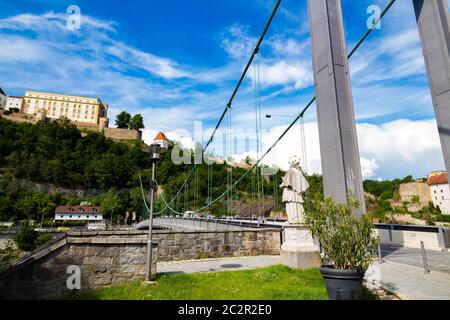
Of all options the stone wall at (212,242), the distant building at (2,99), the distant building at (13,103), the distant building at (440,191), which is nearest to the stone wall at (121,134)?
the distant building at (13,103)

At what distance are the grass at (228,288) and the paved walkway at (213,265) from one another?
33.8 inches

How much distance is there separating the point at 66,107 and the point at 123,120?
2004cm

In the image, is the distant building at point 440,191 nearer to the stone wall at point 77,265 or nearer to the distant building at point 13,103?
the stone wall at point 77,265

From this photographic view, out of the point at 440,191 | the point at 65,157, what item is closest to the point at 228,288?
the point at 440,191

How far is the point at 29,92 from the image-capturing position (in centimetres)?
9250

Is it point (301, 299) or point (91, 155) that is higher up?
point (91, 155)

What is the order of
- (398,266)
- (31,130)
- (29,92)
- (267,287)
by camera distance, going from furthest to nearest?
(29,92) → (31,130) → (398,266) → (267,287)

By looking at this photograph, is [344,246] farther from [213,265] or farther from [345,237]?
[213,265]

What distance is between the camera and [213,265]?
6914 millimetres

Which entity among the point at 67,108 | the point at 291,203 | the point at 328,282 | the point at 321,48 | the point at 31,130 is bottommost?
the point at 328,282
